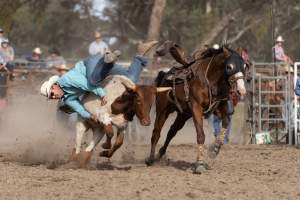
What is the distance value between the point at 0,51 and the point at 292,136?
708 centimetres

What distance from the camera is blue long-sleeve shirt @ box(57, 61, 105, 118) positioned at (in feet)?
32.8

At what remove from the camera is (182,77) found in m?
10.3

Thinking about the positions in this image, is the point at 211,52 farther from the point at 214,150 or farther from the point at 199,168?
the point at 199,168

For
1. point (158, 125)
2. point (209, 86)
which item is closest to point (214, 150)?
point (209, 86)

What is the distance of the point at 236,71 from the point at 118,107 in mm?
1558

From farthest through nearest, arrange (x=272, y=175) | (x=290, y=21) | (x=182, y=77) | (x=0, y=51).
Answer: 1. (x=290, y=21)
2. (x=0, y=51)
3. (x=182, y=77)
4. (x=272, y=175)

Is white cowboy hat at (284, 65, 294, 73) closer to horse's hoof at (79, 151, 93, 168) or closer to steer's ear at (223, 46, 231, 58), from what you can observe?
steer's ear at (223, 46, 231, 58)

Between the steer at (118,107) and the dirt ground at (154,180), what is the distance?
365 mm

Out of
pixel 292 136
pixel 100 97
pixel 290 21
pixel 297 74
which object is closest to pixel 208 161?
pixel 100 97

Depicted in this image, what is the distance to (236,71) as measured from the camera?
963 centimetres

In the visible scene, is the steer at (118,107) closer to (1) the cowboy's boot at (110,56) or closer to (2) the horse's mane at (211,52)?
(1) the cowboy's boot at (110,56)

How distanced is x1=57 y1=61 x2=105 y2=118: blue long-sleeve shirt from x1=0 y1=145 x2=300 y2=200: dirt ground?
31.7 inches

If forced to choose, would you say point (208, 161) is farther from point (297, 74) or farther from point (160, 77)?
point (297, 74)

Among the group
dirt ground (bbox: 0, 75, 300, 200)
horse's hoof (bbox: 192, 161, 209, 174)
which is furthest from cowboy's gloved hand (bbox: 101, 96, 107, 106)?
horse's hoof (bbox: 192, 161, 209, 174)
